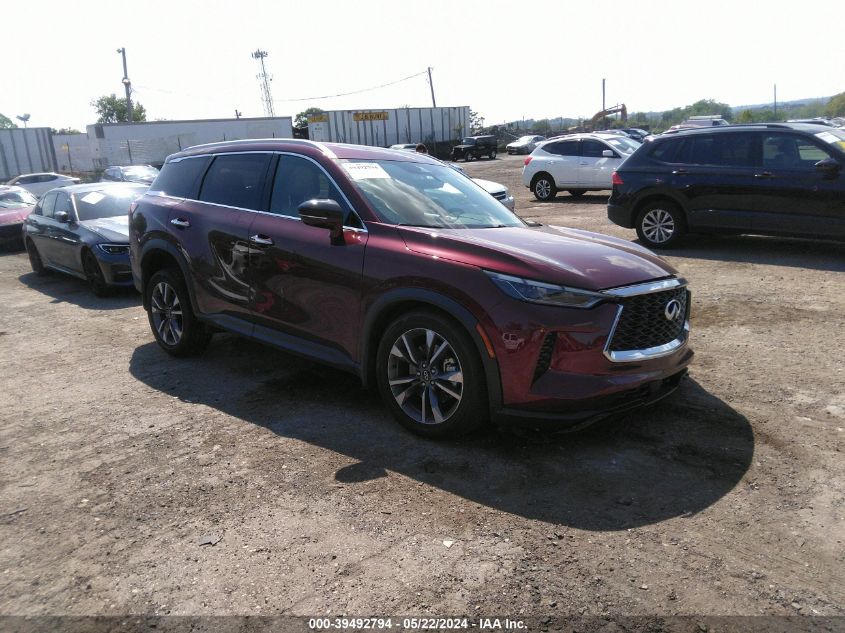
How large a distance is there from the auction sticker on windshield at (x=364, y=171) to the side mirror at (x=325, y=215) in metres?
0.44

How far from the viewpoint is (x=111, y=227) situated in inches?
385

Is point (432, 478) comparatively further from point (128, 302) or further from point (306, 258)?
point (128, 302)

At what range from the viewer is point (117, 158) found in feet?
144

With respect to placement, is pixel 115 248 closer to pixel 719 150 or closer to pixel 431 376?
pixel 431 376

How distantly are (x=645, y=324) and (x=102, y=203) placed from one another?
29.6 ft

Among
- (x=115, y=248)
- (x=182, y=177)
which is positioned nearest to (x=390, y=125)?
(x=115, y=248)

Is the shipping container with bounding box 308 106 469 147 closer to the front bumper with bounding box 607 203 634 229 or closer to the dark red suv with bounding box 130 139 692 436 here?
the front bumper with bounding box 607 203 634 229

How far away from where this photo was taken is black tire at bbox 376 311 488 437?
4.00m

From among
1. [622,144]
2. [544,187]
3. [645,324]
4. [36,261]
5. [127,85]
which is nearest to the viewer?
[645,324]

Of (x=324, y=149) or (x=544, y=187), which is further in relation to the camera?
(x=544, y=187)

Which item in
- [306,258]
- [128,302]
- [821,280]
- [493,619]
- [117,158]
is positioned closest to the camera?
[493,619]

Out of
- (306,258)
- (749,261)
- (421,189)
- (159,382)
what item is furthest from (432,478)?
(749,261)

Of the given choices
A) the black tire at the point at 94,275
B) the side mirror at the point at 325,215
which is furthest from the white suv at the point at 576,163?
the side mirror at the point at 325,215

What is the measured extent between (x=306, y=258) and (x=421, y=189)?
985mm
